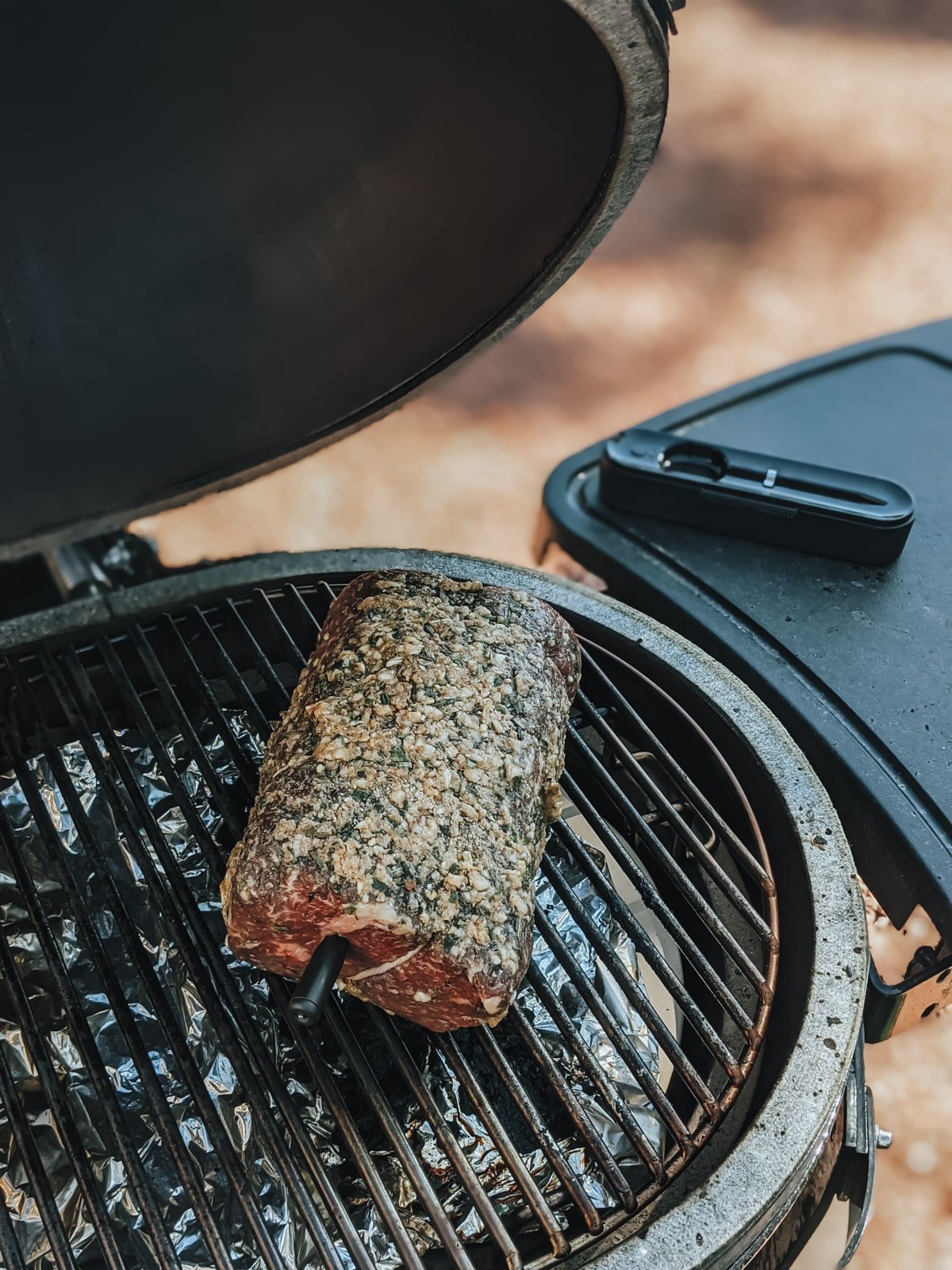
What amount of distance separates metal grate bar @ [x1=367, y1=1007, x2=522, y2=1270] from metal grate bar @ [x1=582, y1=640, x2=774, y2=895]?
0.64 m

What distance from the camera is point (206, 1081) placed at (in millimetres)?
1610

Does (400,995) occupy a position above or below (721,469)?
below

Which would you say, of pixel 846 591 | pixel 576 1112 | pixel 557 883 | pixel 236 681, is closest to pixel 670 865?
pixel 557 883

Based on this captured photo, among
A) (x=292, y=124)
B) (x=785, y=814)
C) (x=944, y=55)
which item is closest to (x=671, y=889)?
(x=785, y=814)

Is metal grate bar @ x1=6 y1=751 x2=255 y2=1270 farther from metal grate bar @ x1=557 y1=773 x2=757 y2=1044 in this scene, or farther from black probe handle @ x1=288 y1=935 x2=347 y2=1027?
metal grate bar @ x1=557 y1=773 x2=757 y2=1044

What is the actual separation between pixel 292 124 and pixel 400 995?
131 centimetres

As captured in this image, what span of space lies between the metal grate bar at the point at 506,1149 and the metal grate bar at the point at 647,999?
0.26m

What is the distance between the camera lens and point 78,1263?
1.46 meters

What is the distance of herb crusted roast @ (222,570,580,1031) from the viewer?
4.57 feet

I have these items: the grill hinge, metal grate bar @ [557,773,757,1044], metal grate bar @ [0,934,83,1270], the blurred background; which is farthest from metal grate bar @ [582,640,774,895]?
the blurred background

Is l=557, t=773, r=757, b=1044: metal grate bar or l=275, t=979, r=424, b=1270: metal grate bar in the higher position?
l=557, t=773, r=757, b=1044: metal grate bar

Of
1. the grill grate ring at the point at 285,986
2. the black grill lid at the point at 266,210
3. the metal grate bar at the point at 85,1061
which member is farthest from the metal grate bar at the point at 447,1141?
the black grill lid at the point at 266,210

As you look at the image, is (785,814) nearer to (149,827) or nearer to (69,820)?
(149,827)

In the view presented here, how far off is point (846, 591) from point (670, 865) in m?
0.77
